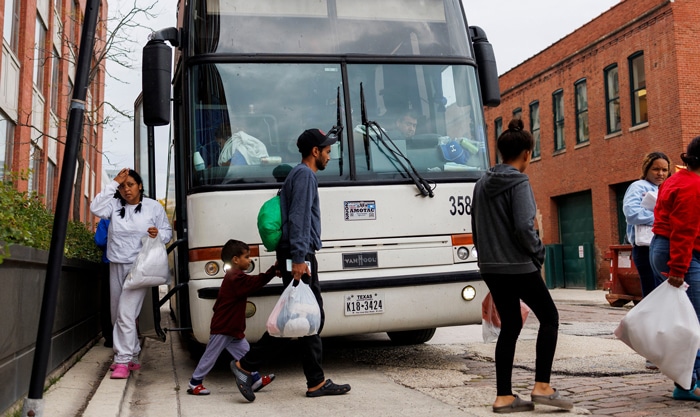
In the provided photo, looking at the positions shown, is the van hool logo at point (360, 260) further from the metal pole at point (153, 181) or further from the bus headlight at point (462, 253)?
the metal pole at point (153, 181)

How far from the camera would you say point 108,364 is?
7297 millimetres

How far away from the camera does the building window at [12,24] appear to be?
56.6 ft

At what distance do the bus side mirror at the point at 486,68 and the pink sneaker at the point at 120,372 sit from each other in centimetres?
398

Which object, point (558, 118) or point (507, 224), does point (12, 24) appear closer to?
point (507, 224)

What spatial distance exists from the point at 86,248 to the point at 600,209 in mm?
19410

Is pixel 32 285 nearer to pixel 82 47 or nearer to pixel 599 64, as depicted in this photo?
pixel 82 47

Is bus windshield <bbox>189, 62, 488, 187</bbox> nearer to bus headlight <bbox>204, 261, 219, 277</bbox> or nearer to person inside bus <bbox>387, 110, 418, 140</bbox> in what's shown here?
person inside bus <bbox>387, 110, 418, 140</bbox>

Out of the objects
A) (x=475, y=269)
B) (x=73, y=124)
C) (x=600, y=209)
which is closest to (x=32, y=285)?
(x=73, y=124)

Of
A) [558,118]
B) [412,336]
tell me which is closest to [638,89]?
[558,118]

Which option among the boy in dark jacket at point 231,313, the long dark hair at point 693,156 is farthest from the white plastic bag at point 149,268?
the long dark hair at point 693,156

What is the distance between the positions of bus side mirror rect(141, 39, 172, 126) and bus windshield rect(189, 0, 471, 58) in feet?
1.19

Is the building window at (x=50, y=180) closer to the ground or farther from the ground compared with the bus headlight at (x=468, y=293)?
farther from the ground

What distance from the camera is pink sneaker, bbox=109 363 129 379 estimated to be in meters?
6.14

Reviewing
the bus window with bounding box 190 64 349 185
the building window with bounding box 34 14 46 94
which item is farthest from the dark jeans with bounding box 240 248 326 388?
the building window with bounding box 34 14 46 94
